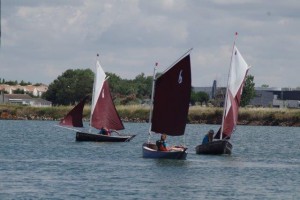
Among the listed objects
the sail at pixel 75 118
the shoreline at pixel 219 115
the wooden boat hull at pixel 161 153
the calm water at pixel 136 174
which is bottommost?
the calm water at pixel 136 174

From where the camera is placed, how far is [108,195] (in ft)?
156

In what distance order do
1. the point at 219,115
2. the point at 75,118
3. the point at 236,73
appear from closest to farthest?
the point at 236,73 → the point at 75,118 → the point at 219,115

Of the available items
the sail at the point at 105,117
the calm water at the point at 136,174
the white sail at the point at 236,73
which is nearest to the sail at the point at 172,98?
the calm water at the point at 136,174

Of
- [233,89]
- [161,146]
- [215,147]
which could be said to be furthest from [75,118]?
[161,146]

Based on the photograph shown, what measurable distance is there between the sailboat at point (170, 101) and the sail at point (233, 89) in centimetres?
527

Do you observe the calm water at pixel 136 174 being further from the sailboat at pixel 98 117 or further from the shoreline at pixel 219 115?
the shoreline at pixel 219 115

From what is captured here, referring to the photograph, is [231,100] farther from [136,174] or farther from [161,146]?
[136,174]

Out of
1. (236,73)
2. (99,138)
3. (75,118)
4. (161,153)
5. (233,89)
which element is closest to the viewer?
(161,153)

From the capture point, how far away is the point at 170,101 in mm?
66375

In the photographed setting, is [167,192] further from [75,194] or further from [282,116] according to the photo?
[282,116]

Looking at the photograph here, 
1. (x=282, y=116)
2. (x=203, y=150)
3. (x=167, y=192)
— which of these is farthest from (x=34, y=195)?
(x=282, y=116)

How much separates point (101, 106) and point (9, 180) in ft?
126

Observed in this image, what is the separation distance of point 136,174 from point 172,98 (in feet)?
32.4

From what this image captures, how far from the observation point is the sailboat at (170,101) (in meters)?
65.7
